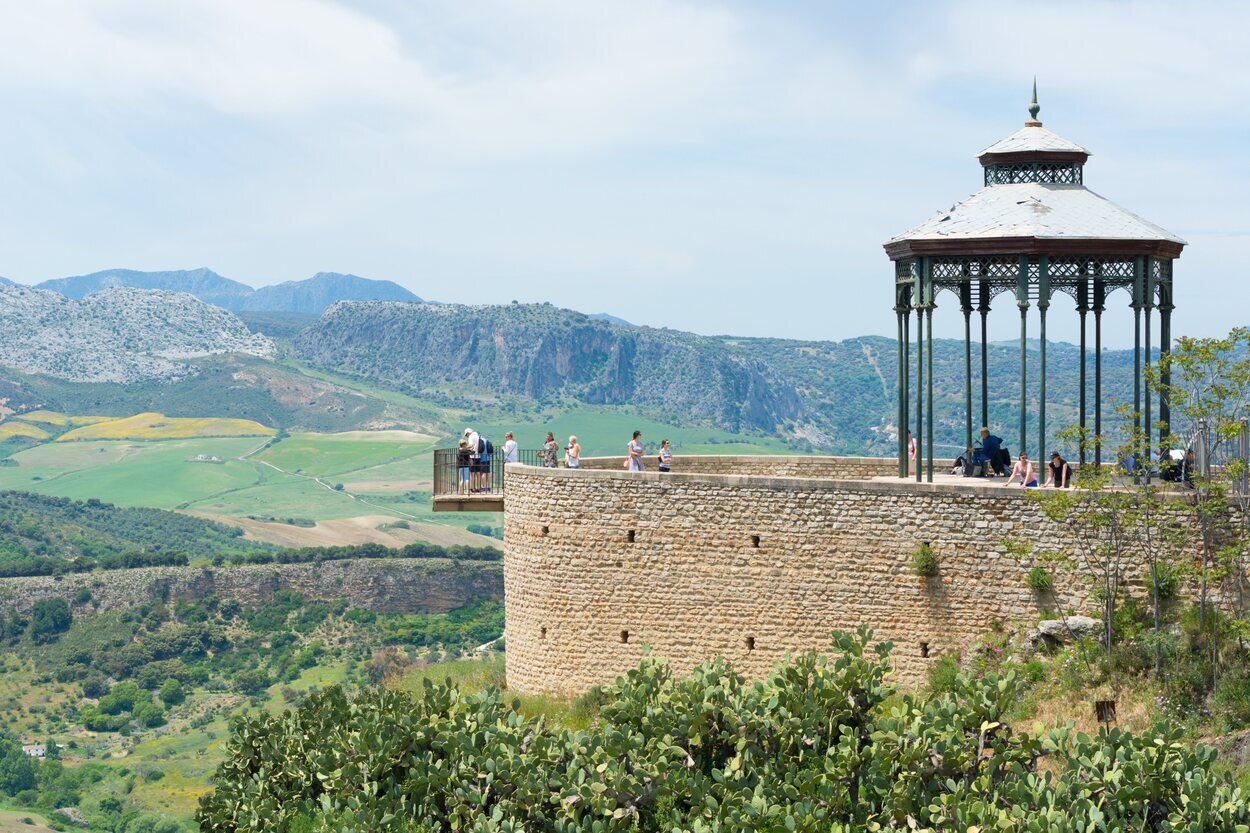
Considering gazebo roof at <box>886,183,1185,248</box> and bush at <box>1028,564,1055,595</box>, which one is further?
gazebo roof at <box>886,183,1185,248</box>

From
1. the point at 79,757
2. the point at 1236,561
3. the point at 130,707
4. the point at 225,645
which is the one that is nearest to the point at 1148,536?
the point at 1236,561

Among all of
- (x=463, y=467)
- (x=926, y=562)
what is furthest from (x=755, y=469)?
(x=926, y=562)

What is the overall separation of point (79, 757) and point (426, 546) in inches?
2566

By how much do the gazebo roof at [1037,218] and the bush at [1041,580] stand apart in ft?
17.6

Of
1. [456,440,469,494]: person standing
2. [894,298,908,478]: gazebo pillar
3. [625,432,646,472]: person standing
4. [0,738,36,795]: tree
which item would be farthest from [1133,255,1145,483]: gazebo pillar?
[0,738,36,795]: tree

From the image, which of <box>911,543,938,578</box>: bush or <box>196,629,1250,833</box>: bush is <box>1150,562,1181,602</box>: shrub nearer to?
<box>196,629,1250,833</box>: bush

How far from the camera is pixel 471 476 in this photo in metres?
31.5

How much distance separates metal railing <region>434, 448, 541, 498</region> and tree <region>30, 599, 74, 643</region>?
109 m

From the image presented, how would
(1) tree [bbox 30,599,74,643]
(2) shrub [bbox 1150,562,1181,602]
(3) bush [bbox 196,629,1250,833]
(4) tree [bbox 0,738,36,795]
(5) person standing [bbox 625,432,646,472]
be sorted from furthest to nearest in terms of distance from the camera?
(1) tree [bbox 30,599,74,643] → (4) tree [bbox 0,738,36,795] → (5) person standing [bbox 625,432,646,472] → (2) shrub [bbox 1150,562,1181,602] → (3) bush [bbox 196,629,1250,833]

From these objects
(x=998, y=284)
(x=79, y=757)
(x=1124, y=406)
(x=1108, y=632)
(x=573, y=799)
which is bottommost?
→ (x=79, y=757)

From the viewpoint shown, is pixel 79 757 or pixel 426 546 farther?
pixel 426 546

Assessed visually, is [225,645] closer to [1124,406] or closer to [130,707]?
[130,707]

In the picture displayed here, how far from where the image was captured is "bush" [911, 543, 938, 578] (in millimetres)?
24344

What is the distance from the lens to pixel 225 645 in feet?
428
